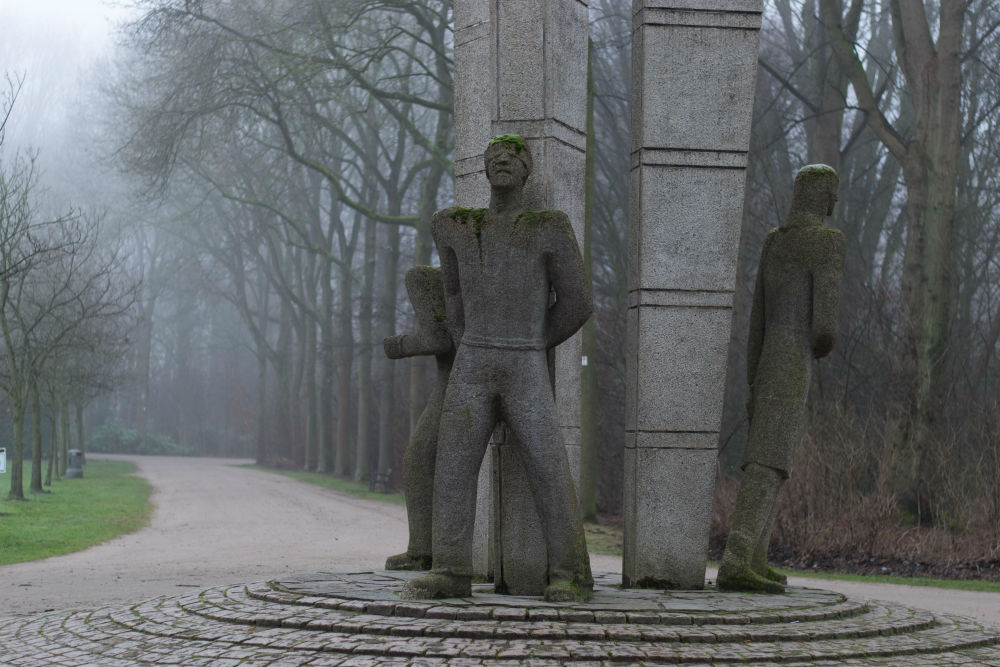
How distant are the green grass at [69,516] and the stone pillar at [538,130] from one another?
8.67 meters

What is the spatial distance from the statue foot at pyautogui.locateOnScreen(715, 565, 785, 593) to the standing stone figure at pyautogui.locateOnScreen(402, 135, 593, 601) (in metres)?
1.32

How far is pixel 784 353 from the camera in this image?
25.6 ft

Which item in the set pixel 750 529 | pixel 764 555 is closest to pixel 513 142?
pixel 750 529

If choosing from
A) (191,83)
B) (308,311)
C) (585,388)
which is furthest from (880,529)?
(308,311)

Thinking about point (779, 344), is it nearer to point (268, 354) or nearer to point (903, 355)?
point (903, 355)

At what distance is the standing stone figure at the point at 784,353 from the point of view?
766 centimetres

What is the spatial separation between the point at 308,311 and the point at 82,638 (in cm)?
3442

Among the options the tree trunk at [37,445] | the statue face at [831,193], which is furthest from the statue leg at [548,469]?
the tree trunk at [37,445]

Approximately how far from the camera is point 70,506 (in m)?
23.6

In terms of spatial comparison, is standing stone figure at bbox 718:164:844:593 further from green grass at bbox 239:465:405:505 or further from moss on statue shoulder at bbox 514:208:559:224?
green grass at bbox 239:465:405:505

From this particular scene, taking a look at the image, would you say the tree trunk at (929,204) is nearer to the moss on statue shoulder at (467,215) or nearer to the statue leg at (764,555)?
the statue leg at (764,555)

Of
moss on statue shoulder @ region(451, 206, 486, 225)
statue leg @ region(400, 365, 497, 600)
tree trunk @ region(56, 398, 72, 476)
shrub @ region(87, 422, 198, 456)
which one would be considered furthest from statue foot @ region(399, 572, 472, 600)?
shrub @ region(87, 422, 198, 456)

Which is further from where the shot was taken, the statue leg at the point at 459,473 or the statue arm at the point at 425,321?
the statue arm at the point at 425,321

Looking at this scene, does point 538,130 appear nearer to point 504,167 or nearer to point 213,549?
point 504,167
